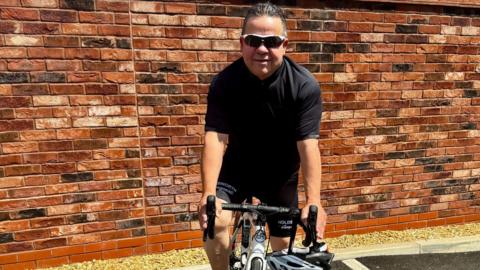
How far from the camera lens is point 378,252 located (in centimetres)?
427

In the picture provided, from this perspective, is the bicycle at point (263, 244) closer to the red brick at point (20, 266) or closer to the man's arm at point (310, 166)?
the man's arm at point (310, 166)

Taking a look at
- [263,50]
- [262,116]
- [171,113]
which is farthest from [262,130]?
[171,113]

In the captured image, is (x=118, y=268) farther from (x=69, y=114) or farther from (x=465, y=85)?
(x=465, y=85)

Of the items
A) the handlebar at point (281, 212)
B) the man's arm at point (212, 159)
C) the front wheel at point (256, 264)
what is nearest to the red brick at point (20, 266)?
the man's arm at point (212, 159)

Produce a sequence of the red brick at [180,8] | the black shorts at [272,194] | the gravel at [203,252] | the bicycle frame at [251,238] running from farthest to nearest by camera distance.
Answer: the gravel at [203,252]
the red brick at [180,8]
the black shorts at [272,194]
the bicycle frame at [251,238]

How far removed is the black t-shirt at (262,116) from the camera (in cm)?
251

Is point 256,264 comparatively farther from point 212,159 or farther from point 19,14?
point 19,14

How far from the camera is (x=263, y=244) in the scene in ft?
7.21

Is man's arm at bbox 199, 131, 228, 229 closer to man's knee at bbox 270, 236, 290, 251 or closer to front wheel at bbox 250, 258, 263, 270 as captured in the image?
front wheel at bbox 250, 258, 263, 270

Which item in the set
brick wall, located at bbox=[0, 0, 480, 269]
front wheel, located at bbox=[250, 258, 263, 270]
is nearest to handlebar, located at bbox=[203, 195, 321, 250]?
front wheel, located at bbox=[250, 258, 263, 270]

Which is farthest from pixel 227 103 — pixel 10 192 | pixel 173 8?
pixel 10 192

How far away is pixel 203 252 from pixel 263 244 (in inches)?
80.4

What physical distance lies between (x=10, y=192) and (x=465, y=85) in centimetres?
467

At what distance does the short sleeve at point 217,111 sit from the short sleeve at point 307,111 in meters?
0.45
